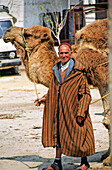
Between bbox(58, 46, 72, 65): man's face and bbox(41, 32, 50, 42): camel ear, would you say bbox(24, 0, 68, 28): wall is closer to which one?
bbox(41, 32, 50, 42): camel ear

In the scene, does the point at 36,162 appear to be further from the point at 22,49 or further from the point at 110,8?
the point at 110,8

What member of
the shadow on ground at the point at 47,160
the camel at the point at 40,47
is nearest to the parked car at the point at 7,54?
the camel at the point at 40,47

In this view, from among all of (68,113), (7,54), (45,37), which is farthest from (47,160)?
(7,54)

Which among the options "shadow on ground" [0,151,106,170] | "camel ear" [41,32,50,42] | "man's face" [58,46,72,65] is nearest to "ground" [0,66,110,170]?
"shadow on ground" [0,151,106,170]

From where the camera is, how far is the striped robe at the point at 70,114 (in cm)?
398

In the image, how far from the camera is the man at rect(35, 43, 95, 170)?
399cm

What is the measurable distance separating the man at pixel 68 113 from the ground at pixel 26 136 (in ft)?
1.80

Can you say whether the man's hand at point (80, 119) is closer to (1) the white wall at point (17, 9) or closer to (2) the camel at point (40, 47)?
(2) the camel at point (40, 47)

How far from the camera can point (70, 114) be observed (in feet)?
13.2

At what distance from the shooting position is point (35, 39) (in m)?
5.47

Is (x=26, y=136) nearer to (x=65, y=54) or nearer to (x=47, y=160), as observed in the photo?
(x=47, y=160)

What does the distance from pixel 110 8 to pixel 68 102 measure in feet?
7.91

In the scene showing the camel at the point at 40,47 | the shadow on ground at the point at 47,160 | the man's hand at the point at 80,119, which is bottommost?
the shadow on ground at the point at 47,160

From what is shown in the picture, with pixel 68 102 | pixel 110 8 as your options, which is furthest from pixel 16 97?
pixel 110 8
